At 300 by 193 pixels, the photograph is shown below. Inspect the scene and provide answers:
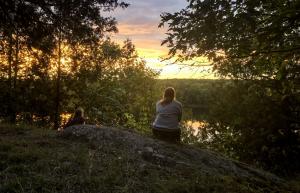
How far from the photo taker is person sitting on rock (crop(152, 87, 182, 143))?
516 inches

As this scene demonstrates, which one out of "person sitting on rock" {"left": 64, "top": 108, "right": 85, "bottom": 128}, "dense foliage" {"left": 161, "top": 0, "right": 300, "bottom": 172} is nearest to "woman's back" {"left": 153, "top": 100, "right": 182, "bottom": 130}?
"dense foliage" {"left": 161, "top": 0, "right": 300, "bottom": 172}

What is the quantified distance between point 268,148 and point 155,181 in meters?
20.7

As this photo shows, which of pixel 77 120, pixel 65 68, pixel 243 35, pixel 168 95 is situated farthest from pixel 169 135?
pixel 65 68

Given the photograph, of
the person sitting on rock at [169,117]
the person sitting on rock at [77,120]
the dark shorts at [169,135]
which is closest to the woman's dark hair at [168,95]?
the person sitting on rock at [169,117]

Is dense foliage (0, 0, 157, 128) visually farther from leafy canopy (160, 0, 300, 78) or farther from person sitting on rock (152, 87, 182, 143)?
leafy canopy (160, 0, 300, 78)

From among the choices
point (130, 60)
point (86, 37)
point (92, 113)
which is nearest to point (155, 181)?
point (86, 37)

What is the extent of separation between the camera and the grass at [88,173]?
7938 millimetres

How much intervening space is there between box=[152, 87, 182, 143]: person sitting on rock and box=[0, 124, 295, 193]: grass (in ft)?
6.74

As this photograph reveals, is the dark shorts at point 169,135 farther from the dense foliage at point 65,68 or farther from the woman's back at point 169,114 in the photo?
the dense foliage at point 65,68

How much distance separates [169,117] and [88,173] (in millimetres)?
4866

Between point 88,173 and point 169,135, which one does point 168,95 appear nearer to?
point 169,135

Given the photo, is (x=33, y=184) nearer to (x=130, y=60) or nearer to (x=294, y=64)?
(x=294, y=64)

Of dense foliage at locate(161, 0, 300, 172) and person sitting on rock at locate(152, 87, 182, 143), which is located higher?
dense foliage at locate(161, 0, 300, 172)

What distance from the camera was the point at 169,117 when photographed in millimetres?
13203
